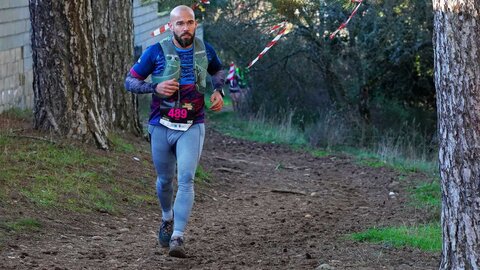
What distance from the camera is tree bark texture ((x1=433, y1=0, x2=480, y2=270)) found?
222 inches

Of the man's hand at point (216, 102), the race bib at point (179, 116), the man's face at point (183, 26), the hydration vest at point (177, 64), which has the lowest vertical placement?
the race bib at point (179, 116)

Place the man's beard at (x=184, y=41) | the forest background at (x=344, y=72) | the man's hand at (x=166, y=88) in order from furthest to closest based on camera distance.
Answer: the forest background at (x=344, y=72) < the man's beard at (x=184, y=41) < the man's hand at (x=166, y=88)

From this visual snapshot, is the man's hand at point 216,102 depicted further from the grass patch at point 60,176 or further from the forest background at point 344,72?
the forest background at point 344,72

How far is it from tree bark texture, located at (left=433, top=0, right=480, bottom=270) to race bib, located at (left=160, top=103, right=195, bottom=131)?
2162 millimetres

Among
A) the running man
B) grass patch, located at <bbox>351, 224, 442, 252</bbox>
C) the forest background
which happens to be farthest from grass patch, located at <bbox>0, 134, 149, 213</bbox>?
the forest background

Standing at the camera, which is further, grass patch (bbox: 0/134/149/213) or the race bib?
grass patch (bbox: 0/134/149/213)

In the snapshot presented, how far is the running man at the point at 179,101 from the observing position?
7.31 m

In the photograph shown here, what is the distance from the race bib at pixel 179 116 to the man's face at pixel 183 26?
504mm

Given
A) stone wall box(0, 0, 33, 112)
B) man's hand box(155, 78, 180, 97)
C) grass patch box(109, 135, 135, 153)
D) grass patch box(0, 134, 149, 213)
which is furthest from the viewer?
stone wall box(0, 0, 33, 112)

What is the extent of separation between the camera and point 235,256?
7.60 m

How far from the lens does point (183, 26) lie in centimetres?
728

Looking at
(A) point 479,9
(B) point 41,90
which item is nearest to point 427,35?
(B) point 41,90

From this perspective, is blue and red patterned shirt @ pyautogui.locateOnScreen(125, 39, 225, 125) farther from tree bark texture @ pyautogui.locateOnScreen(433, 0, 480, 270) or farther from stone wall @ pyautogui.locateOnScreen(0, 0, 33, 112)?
stone wall @ pyautogui.locateOnScreen(0, 0, 33, 112)

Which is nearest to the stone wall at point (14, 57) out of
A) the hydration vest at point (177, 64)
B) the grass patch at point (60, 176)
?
the grass patch at point (60, 176)
